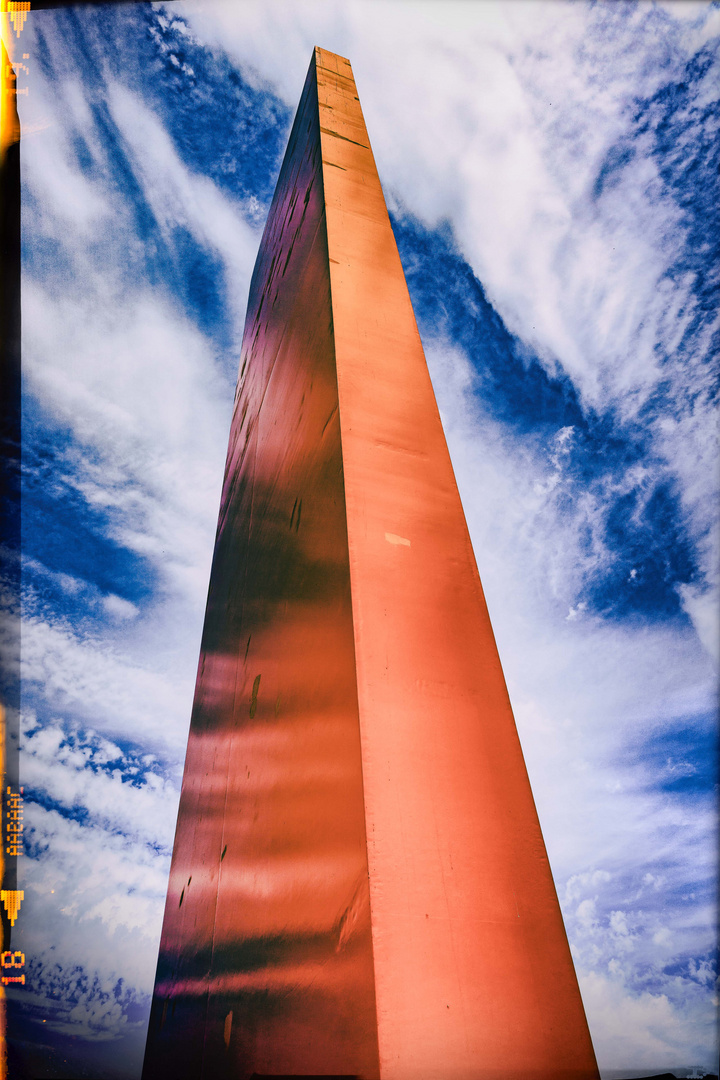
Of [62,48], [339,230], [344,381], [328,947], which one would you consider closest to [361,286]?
[339,230]

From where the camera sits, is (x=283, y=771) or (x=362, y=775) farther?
(x=283, y=771)

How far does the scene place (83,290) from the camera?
806cm

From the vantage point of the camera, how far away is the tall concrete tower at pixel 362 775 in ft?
3.01

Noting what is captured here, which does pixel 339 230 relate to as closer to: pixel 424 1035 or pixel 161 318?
pixel 424 1035

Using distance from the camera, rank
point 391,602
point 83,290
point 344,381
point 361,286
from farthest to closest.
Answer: point 83,290 → point 361,286 → point 344,381 → point 391,602

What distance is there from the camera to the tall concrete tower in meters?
0.92

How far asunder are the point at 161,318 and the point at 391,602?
8529 millimetres

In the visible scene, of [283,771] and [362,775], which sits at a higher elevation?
[283,771]

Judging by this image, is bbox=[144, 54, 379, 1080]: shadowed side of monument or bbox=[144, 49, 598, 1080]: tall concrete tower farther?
bbox=[144, 54, 379, 1080]: shadowed side of monument

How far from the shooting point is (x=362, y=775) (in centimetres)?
103

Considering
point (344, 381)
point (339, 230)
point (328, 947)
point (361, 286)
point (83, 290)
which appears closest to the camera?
point (328, 947)

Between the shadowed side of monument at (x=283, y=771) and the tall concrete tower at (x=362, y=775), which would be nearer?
the tall concrete tower at (x=362, y=775)

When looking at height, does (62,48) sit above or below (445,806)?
above

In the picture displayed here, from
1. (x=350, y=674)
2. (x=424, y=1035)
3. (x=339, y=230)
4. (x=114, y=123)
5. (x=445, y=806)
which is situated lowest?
(x=424, y=1035)
